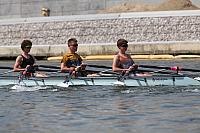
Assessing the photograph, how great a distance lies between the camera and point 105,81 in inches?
790

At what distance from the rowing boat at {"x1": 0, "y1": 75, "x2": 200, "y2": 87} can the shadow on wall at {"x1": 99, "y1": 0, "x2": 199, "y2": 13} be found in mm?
25730

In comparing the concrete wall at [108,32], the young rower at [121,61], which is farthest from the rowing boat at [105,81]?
the concrete wall at [108,32]

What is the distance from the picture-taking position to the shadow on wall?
4584 cm

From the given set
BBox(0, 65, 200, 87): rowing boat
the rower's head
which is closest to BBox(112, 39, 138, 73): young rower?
BBox(0, 65, 200, 87): rowing boat

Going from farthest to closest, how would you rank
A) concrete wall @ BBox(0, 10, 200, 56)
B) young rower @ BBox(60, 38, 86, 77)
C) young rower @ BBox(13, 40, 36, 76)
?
concrete wall @ BBox(0, 10, 200, 56) → young rower @ BBox(13, 40, 36, 76) → young rower @ BBox(60, 38, 86, 77)

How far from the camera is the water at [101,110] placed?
13002mm

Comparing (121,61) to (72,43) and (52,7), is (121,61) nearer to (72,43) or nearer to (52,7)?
(72,43)

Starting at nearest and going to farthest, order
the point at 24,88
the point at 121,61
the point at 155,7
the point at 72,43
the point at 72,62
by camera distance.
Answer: the point at 24,88 → the point at 121,61 → the point at 72,43 → the point at 72,62 → the point at 155,7

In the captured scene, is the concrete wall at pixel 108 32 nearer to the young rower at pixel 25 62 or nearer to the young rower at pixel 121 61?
the young rower at pixel 121 61

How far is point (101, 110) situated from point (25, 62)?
6.96 meters

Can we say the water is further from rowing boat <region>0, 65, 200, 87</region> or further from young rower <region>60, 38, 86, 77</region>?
young rower <region>60, 38, 86, 77</region>

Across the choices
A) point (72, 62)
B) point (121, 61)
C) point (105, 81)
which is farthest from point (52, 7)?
point (105, 81)

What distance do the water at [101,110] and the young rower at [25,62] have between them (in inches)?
36.0

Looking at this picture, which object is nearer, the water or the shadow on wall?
the water
